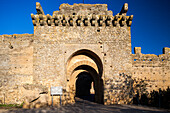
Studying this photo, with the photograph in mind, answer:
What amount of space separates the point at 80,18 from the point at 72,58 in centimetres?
275

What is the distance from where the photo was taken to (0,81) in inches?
346

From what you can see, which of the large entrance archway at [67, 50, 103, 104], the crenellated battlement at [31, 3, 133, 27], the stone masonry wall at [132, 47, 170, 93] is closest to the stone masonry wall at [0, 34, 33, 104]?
the crenellated battlement at [31, 3, 133, 27]

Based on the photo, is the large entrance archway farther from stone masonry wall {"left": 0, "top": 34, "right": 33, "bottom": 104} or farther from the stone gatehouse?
stone masonry wall {"left": 0, "top": 34, "right": 33, "bottom": 104}

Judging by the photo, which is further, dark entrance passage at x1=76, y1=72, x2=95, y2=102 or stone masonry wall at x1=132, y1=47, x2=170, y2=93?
dark entrance passage at x1=76, y1=72, x2=95, y2=102

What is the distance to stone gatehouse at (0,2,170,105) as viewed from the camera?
8266mm

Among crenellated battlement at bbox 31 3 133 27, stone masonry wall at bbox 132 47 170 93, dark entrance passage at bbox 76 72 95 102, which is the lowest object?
dark entrance passage at bbox 76 72 95 102

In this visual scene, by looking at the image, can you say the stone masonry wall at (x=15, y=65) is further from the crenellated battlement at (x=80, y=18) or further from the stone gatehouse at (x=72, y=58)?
the crenellated battlement at (x=80, y=18)

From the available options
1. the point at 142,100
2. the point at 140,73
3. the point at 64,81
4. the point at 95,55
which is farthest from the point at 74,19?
the point at 142,100

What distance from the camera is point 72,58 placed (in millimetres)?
9047

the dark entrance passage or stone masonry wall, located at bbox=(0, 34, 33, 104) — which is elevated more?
stone masonry wall, located at bbox=(0, 34, 33, 104)

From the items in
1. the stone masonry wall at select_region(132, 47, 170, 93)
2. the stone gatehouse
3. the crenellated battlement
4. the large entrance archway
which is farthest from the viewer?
the stone masonry wall at select_region(132, 47, 170, 93)

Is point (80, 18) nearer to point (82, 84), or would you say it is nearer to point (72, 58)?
point (72, 58)

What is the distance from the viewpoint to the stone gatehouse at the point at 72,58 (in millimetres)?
8266

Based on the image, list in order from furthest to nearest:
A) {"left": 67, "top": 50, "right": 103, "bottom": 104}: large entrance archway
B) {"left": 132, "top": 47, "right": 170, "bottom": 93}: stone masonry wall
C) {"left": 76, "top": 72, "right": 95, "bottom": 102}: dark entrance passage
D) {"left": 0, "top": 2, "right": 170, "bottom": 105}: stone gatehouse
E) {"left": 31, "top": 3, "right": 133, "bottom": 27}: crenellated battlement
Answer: {"left": 76, "top": 72, "right": 95, "bottom": 102}: dark entrance passage < {"left": 132, "top": 47, "right": 170, "bottom": 93}: stone masonry wall < {"left": 67, "top": 50, "right": 103, "bottom": 104}: large entrance archway < {"left": 31, "top": 3, "right": 133, "bottom": 27}: crenellated battlement < {"left": 0, "top": 2, "right": 170, "bottom": 105}: stone gatehouse
